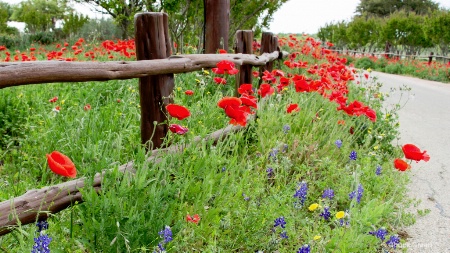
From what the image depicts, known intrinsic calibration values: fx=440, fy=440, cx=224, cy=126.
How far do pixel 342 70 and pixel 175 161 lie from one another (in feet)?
13.4

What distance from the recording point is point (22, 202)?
1967 millimetres

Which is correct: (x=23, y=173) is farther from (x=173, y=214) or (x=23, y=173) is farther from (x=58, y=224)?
(x=173, y=214)

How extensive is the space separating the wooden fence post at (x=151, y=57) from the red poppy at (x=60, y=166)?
1.30m

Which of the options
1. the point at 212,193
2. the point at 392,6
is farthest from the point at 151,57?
the point at 392,6

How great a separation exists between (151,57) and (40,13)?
36.1 m

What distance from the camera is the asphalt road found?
10.3 ft

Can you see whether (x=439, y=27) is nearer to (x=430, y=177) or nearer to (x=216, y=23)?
(x=216, y=23)

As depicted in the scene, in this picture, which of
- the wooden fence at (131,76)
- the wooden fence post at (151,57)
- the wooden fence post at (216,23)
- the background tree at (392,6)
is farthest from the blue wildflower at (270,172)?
the background tree at (392,6)

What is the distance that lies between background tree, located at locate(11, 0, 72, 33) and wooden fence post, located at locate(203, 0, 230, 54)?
17.0 m

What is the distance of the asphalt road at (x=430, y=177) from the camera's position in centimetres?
313

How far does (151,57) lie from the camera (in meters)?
3.11

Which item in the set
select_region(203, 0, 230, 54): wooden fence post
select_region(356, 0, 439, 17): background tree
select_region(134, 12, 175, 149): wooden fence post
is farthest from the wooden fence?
select_region(356, 0, 439, 17): background tree

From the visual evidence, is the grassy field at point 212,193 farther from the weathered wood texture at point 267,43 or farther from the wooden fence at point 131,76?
the weathered wood texture at point 267,43

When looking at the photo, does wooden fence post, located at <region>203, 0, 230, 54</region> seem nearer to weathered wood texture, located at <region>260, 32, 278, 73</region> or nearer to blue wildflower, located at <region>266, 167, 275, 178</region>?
weathered wood texture, located at <region>260, 32, 278, 73</region>
